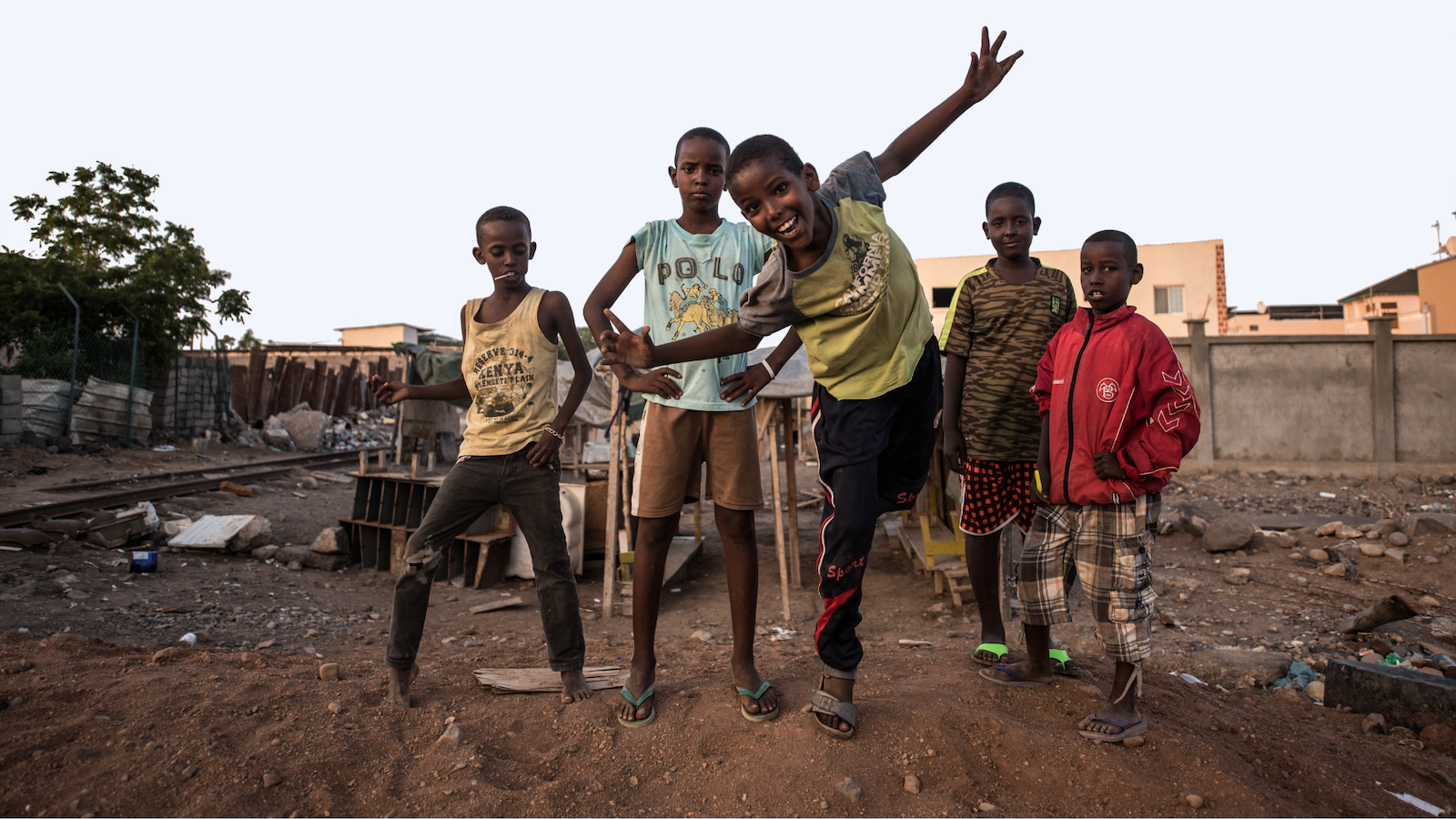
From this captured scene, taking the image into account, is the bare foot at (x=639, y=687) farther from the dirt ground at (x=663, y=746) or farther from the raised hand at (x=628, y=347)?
the raised hand at (x=628, y=347)

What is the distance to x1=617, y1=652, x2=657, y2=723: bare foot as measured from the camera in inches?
98.3

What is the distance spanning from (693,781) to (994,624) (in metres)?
1.49

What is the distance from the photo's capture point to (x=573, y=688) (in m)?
2.70

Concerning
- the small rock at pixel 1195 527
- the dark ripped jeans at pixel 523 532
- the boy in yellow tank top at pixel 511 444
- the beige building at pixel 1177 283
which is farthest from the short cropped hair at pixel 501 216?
the beige building at pixel 1177 283

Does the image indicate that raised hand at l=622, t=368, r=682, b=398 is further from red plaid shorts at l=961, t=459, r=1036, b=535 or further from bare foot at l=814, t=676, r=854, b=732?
red plaid shorts at l=961, t=459, r=1036, b=535

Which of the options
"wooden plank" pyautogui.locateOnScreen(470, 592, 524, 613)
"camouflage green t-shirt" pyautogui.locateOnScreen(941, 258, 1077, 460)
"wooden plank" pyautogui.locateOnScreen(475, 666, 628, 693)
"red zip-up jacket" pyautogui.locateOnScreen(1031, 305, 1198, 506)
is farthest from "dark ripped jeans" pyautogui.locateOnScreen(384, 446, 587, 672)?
"wooden plank" pyautogui.locateOnScreen(470, 592, 524, 613)

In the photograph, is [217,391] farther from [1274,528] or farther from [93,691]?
[1274,528]

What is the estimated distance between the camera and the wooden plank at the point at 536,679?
2.82 m

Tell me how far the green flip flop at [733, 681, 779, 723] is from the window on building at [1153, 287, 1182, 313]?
25.9m

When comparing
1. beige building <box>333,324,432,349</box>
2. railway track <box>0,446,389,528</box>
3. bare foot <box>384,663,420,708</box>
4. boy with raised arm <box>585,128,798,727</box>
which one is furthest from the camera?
beige building <box>333,324,432,349</box>

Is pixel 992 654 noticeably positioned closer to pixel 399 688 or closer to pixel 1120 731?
pixel 1120 731

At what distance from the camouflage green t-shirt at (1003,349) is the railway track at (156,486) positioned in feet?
27.8

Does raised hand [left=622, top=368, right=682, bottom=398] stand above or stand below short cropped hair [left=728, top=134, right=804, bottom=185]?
below

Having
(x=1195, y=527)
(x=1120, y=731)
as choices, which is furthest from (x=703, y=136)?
(x=1195, y=527)
